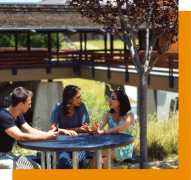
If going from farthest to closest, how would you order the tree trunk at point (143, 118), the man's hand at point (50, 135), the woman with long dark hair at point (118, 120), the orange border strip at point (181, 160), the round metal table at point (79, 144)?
the tree trunk at point (143, 118) → the woman with long dark hair at point (118, 120) → the orange border strip at point (181, 160) → the man's hand at point (50, 135) → the round metal table at point (79, 144)

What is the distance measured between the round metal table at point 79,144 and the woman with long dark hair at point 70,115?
177 mm

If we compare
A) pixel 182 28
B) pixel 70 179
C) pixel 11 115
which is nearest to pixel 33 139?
pixel 11 115

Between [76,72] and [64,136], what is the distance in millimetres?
18168

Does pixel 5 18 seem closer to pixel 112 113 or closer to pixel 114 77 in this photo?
pixel 114 77

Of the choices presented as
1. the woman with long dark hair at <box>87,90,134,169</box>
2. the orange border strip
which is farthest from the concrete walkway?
the woman with long dark hair at <box>87,90,134,169</box>

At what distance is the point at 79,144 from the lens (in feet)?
13.9

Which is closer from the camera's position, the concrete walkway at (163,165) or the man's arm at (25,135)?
the man's arm at (25,135)

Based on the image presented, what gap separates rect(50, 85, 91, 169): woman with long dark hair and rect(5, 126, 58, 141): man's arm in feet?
1.29

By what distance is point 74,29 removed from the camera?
73.3ft

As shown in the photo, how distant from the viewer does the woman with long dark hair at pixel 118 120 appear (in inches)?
188

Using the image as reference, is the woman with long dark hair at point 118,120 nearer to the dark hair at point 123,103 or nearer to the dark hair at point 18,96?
the dark hair at point 123,103

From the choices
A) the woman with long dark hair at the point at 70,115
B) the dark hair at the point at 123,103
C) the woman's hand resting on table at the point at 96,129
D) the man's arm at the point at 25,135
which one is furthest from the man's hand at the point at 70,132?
the dark hair at the point at 123,103

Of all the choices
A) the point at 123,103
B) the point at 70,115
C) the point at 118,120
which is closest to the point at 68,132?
the point at 70,115

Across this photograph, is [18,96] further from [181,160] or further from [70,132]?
[181,160]
